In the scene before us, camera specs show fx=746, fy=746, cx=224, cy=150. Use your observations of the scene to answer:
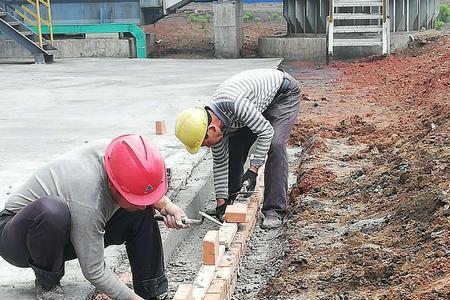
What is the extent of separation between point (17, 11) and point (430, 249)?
592 inches

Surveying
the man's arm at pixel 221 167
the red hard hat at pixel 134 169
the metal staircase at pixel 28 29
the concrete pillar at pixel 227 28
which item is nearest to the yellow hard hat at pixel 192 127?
the man's arm at pixel 221 167

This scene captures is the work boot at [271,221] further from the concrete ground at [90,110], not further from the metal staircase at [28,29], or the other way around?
the metal staircase at [28,29]

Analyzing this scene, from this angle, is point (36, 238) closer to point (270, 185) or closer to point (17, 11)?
point (270, 185)

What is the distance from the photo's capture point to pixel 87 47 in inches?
704

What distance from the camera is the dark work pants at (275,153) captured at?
5.39 metres

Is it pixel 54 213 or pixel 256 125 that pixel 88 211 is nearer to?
pixel 54 213

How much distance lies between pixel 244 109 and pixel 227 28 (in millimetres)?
12801

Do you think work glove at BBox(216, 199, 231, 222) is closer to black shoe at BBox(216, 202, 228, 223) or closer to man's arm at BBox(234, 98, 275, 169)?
black shoe at BBox(216, 202, 228, 223)

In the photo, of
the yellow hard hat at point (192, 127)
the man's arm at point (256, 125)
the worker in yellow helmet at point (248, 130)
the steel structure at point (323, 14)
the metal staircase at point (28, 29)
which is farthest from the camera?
the steel structure at point (323, 14)

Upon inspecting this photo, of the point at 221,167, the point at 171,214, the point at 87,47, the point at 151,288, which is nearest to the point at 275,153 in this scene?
the point at 221,167

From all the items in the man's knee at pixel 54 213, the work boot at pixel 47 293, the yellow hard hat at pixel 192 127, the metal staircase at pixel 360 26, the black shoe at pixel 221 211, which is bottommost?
the black shoe at pixel 221 211

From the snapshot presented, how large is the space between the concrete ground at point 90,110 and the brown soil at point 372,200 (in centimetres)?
96

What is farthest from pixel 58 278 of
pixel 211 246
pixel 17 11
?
pixel 17 11

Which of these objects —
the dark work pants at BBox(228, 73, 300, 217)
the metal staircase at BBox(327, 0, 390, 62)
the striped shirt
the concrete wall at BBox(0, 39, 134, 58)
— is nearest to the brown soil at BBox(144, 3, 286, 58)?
the concrete wall at BBox(0, 39, 134, 58)
